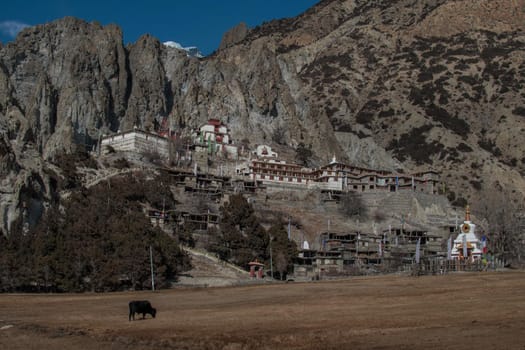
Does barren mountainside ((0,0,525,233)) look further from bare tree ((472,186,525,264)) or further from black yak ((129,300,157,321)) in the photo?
black yak ((129,300,157,321))

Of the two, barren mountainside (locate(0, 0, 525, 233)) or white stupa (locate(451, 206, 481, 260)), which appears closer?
white stupa (locate(451, 206, 481, 260))

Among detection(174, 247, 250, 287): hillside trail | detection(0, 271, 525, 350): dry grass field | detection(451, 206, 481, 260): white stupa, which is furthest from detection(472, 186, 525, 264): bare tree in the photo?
detection(0, 271, 525, 350): dry grass field

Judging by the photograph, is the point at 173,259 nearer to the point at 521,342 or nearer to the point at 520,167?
the point at 521,342

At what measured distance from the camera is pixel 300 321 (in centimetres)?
2991

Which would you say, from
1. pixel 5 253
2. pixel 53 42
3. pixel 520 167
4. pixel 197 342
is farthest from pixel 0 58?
pixel 197 342

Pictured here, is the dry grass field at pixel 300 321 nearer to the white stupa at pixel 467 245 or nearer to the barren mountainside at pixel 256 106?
the white stupa at pixel 467 245

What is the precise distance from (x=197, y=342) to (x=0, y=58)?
157 m

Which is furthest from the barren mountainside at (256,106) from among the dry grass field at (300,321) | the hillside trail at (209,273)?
the dry grass field at (300,321)

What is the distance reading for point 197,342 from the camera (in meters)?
→ 24.6

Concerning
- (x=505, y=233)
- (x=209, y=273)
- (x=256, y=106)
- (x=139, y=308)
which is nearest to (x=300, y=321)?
(x=139, y=308)

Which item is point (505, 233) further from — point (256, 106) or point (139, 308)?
point (256, 106)

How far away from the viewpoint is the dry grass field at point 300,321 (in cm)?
2342

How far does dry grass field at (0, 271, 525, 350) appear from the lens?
23.4 m

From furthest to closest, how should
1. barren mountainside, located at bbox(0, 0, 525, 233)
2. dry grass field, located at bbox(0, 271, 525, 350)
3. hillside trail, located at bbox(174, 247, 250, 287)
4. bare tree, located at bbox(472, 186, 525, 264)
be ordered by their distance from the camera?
barren mountainside, located at bbox(0, 0, 525, 233)
bare tree, located at bbox(472, 186, 525, 264)
hillside trail, located at bbox(174, 247, 250, 287)
dry grass field, located at bbox(0, 271, 525, 350)
